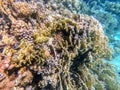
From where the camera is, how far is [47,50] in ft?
9.34

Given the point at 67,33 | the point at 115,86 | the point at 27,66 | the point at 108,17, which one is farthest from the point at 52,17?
the point at 108,17

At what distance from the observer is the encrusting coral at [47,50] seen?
8.79ft

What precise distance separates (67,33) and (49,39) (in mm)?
412

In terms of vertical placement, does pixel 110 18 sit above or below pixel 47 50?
above

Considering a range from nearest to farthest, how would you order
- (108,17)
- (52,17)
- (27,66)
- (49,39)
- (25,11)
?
(27,66) → (49,39) → (25,11) → (52,17) → (108,17)

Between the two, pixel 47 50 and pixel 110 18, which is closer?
pixel 47 50

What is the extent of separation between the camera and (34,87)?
9.24 ft

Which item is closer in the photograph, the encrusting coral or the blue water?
the encrusting coral

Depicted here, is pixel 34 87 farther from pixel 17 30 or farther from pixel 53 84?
pixel 17 30

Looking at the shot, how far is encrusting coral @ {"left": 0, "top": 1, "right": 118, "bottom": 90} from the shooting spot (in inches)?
105

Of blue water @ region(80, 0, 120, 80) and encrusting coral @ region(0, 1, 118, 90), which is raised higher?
blue water @ region(80, 0, 120, 80)

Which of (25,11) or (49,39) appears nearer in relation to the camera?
(49,39)

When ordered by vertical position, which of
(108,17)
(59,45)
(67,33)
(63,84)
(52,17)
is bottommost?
(63,84)

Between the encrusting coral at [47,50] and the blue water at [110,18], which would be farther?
the blue water at [110,18]
